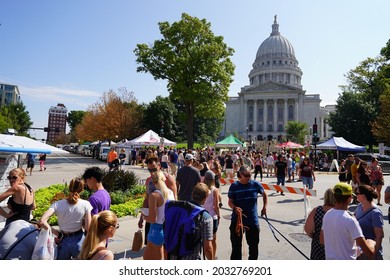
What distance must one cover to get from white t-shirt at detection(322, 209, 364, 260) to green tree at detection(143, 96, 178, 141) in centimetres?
4588

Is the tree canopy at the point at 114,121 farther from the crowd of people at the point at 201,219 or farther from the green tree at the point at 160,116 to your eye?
the crowd of people at the point at 201,219

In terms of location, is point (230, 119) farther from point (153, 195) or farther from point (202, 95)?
point (153, 195)

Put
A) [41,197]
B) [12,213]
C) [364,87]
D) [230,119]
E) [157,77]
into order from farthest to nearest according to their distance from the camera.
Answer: [230,119] < [364,87] < [157,77] < [41,197] < [12,213]

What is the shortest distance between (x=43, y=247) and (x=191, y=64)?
32.1m

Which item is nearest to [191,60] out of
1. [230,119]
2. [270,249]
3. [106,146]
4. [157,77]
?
[157,77]

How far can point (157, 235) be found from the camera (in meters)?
4.01

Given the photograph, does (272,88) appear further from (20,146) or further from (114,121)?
(20,146)

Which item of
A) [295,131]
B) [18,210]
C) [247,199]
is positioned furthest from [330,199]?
[295,131]

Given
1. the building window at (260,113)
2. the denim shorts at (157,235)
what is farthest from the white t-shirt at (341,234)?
the building window at (260,113)

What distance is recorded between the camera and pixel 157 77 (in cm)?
3622

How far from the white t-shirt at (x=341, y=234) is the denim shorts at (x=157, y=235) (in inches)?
82.9

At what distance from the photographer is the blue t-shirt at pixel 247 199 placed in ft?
15.5

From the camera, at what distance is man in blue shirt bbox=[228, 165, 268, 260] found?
15.2ft

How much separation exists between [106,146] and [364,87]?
46535mm
